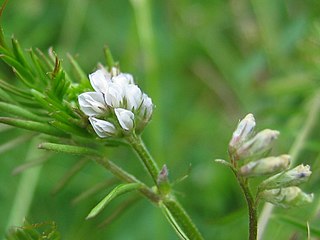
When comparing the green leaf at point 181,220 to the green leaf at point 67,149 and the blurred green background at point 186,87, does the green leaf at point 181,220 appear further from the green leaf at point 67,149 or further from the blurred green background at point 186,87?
the blurred green background at point 186,87

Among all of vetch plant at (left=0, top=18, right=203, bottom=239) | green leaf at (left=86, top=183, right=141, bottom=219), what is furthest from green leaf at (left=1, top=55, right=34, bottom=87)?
green leaf at (left=86, top=183, right=141, bottom=219)

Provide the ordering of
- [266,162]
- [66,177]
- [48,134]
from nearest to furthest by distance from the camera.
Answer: [266,162] → [48,134] → [66,177]

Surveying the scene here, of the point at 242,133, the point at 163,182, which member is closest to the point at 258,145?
the point at 242,133

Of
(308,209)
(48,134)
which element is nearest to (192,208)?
(308,209)

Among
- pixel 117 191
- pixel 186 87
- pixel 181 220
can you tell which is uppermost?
pixel 117 191

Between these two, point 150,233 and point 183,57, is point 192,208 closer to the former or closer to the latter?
point 150,233

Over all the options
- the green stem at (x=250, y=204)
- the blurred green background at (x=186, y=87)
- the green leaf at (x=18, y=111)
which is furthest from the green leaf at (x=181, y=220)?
the blurred green background at (x=186, y=87)

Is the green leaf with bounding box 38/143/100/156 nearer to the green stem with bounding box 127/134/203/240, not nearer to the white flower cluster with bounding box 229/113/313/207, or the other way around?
the green stem with bounding box 127/134/203/240

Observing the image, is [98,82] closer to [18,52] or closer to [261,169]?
[18,52]
